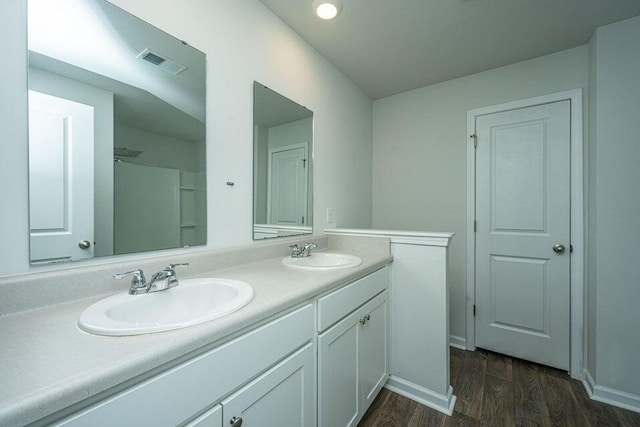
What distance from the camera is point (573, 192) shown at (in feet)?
6.18

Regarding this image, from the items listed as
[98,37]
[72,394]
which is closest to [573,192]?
[72,394]

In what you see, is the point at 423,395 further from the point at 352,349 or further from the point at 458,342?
the point at 458,342

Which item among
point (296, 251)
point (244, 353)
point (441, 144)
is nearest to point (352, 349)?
point (296, 251)

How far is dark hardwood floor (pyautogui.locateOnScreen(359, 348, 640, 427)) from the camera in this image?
4.77 feet

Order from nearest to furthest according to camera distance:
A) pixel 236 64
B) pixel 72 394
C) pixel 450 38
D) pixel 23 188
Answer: pixel 72 394 → pixel 23 188 → pixel 236 64 → pixel 450 38

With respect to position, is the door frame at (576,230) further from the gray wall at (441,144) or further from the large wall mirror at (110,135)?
the large wall mirror at (110,135)

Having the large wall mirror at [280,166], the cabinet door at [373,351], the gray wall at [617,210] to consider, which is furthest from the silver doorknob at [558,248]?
the large wall mirror at [280,166]

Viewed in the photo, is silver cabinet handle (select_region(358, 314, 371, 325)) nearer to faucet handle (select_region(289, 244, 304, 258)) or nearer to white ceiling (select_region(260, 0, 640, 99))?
faucet handle (select_region(289, 244, 304, 258))

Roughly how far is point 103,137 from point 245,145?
617 millimetres

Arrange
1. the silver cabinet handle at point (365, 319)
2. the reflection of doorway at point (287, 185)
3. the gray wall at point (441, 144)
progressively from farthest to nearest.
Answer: the gray wall at point (441, 144), the reflection of doorway at point (287, 185), the silver cabinet handle at point (365, 319)

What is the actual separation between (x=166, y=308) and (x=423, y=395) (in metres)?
1.60

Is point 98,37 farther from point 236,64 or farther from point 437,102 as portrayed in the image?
point 437,102

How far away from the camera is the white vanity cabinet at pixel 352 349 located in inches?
Result: 42.9

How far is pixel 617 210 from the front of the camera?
1.59 metres
